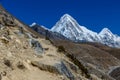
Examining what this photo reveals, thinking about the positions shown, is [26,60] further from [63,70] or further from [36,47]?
[36,47]

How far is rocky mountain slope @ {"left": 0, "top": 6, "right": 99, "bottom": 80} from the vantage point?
21812mm

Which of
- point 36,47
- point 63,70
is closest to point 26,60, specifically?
point 63,70

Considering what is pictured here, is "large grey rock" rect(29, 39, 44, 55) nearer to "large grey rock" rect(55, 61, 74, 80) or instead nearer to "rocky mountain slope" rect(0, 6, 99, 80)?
"rocky mountain slope" rect(0, 6, 99, 80)

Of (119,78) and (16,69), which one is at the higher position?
(119,78)

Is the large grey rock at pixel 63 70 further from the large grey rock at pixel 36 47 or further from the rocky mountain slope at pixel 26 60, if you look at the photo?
the large grey rock at pixel 36 47

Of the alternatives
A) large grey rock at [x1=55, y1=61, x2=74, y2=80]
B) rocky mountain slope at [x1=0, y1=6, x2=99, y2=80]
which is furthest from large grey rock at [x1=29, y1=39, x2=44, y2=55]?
large grey rock at [x1=55, y1=61, x2=74, y2=80]

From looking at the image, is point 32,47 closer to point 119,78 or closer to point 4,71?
point 4,71

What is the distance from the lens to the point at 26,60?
77.8 feet

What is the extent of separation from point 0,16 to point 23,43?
4.61m

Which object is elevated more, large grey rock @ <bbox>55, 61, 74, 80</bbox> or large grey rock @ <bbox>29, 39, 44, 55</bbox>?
large grey rock @ <bbox>29, 39, 44, 55</bbox>

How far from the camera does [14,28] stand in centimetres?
2822

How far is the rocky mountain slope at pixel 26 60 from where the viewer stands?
2181 centimetres

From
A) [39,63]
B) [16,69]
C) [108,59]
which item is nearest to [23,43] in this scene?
[39,63]

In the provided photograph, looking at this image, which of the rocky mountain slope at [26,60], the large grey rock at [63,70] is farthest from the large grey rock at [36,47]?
the large grey rock at [63,70]
